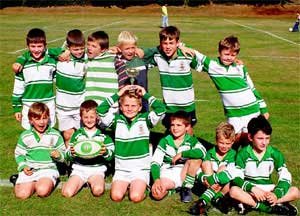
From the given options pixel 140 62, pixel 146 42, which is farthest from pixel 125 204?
pixel 146 42

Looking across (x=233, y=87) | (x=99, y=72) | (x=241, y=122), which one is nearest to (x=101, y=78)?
(x=99, y=72)

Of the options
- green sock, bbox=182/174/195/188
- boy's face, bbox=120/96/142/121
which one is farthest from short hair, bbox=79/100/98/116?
green sock, bbox=182/174/195/188

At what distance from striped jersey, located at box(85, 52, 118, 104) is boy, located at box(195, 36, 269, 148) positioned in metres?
1.33

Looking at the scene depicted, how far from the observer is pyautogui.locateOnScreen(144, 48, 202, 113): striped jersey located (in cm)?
704

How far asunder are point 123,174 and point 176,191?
0.75 m

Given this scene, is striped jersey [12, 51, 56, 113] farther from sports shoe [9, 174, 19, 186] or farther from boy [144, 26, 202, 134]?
boy [144, 26, 202, 134]

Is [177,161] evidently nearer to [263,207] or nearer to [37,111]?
[263,207]

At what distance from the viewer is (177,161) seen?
652 centimetres

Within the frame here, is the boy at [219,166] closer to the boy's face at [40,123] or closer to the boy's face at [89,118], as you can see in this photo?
the boy's face at [89,118]

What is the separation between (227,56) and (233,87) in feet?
1.51

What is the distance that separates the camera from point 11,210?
5871 millimetres

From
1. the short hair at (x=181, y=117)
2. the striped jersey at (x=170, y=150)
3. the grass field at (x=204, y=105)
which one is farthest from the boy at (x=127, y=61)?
the grass field at (x=204, y=105)

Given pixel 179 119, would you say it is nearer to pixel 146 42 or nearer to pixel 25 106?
pixel 25 106

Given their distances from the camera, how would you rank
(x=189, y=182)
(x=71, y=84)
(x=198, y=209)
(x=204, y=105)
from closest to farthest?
(x=198, y=209), (x=189, y=182), (x=71, y=84), (x=204, y=105)
